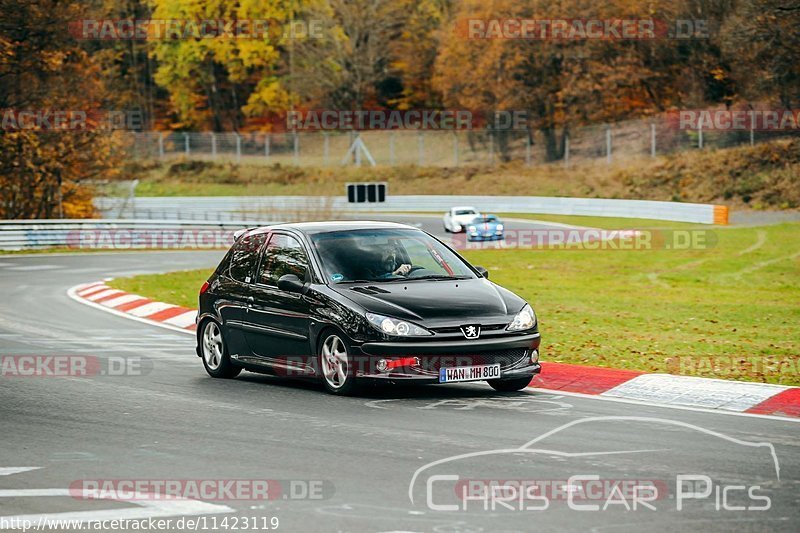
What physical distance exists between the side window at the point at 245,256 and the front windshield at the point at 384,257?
96 cm

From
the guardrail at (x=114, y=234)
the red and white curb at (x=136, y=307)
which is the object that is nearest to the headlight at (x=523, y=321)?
the red and white curb at (x=136, y=307)

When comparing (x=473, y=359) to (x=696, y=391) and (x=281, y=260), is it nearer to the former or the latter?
(x=696, y=391)

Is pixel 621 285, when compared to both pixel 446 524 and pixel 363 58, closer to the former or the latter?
pixel 446 524

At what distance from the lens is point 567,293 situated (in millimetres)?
24734

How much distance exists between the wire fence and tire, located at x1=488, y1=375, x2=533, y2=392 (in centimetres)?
6211

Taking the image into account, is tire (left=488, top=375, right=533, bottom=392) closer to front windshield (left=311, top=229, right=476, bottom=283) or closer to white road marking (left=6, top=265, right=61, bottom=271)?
front windshield (left=311, top=229, right=476, bottom=283)

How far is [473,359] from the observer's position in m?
11.0

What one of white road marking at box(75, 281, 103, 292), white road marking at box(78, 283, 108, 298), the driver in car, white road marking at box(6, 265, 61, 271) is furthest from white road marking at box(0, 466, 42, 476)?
white road marking at box(6, 265, 61, 271)

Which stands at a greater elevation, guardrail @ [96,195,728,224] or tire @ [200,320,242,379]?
tire @ [200,320,242,379]

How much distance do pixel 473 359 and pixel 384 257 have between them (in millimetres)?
1689

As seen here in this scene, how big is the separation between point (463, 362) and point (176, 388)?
10.1 feet

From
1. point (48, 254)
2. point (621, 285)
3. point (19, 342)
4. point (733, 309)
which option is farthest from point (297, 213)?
point (19, 342)

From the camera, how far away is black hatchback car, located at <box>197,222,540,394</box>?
10.9 meters

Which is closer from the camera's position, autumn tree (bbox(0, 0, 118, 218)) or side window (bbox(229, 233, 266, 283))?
side window (bbox(229, 233, 266, 283))
